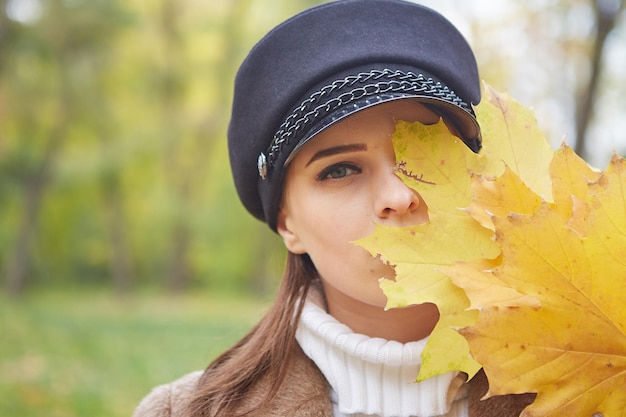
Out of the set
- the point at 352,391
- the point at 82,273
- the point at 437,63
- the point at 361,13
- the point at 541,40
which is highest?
the point at 82,273

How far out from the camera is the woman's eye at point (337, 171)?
1.41 metres

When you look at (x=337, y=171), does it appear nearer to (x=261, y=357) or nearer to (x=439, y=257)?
(x=439, y=257)

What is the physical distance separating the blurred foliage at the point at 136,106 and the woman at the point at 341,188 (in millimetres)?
5781

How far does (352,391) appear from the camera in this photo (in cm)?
147

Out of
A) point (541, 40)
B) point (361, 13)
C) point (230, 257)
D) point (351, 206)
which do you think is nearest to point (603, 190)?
point (351, 206)

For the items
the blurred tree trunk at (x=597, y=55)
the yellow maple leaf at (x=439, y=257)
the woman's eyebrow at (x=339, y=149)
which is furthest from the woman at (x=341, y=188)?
the blurred tree trunk at (x=597, y=55)

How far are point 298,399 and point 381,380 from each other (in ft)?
0.73

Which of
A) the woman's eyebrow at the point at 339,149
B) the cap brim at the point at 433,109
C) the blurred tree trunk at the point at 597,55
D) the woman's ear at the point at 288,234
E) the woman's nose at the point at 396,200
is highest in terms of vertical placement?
the blurred tree trunk at the point at 597,55

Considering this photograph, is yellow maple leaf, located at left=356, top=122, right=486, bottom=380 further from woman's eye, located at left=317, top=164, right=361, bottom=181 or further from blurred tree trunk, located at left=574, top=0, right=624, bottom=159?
blurred tree trunk, located at left=574, top=0, right=624, bottom=159

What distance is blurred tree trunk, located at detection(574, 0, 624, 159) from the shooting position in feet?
15.7

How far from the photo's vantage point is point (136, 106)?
17.5 m

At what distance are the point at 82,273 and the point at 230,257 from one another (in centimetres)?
630

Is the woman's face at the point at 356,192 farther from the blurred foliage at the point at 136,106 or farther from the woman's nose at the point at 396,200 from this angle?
the blurred foliage at the point at 136,106

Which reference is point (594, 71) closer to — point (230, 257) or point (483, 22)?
point (483, 22)
